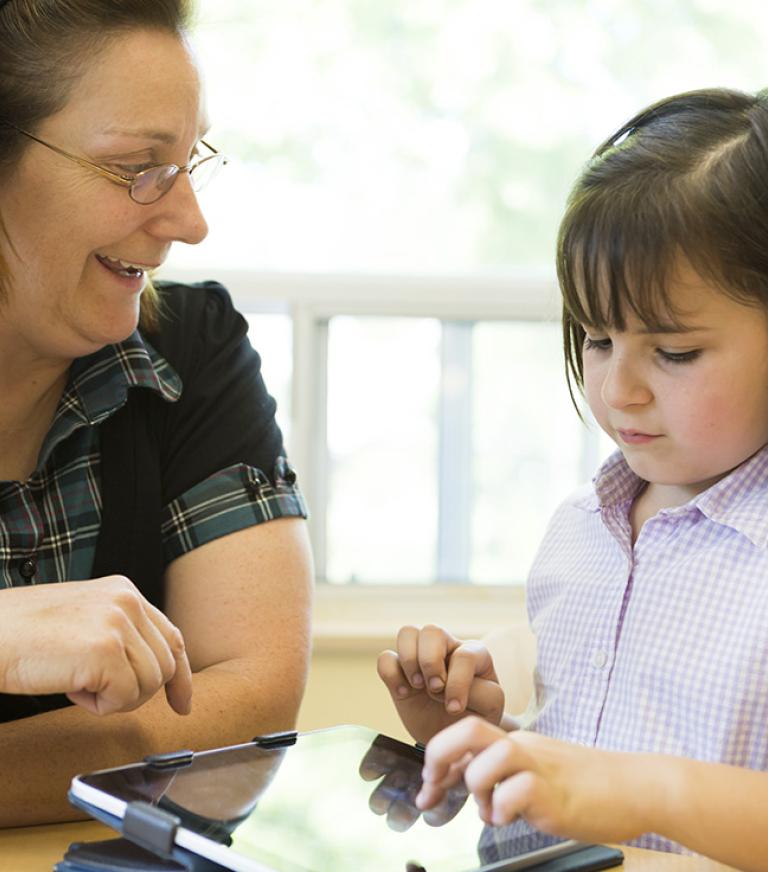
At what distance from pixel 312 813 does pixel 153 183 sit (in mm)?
682

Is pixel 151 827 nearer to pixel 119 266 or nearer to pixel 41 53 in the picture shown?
pixel 119 266

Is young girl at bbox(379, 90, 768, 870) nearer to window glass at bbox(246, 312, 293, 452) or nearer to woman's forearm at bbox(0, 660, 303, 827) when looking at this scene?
woman's forearm at bbox(0, 660, 303, 827)

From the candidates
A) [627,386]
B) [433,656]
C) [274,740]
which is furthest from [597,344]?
[274,740]

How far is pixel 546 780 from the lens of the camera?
0.82 m

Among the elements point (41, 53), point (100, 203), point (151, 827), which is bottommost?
point (151, 827)

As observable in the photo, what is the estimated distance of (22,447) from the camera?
1.39 meters

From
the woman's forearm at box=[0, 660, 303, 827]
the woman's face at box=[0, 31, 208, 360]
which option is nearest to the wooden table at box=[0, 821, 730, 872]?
the woman's forearm at box=[0, 660, 303, 827]

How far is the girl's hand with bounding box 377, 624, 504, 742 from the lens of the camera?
1209 mm

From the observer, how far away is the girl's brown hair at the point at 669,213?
1085 mm

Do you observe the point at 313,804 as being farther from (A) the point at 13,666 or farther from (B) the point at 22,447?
(B) the point at 22,447

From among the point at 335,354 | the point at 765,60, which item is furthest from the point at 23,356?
the point at 765,60

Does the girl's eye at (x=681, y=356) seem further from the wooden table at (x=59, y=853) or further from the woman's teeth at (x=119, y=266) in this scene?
the woman's teeth at (x=119, y=266)

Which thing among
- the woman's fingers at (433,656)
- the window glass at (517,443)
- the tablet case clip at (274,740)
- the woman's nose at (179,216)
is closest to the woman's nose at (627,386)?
the woman's fingers at (433,656)

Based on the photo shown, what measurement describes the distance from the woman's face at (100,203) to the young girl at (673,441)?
42cm
